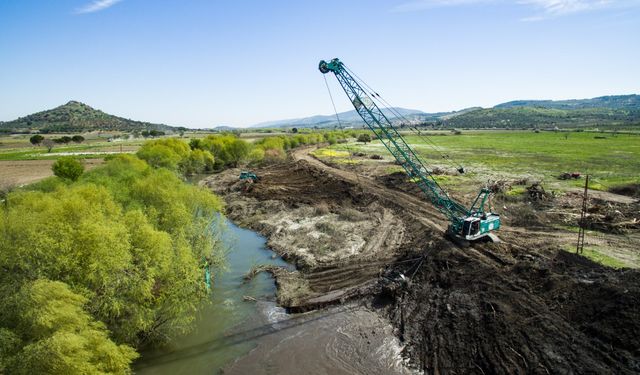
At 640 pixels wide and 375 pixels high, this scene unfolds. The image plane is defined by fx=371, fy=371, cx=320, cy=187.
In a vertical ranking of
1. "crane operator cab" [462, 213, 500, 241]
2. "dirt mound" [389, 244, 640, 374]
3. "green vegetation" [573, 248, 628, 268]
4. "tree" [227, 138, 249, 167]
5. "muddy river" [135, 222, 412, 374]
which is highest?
"tree" [227, 138, 249, 167]

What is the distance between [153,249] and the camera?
19938mm

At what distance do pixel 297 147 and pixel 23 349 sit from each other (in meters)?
117

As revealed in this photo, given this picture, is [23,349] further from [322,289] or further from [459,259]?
[459,259]

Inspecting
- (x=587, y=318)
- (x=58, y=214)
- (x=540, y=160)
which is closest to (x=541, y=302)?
(x=587, y=318)

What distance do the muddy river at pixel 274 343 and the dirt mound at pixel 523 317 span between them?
1.96 meters

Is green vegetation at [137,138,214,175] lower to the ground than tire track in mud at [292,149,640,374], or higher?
higher

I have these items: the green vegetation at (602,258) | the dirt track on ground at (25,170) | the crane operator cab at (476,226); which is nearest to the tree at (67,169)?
the dirt track on ground at (25,170)

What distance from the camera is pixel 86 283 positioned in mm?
17016

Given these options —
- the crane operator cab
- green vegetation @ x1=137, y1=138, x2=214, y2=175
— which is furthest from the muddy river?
green vegetation @ x1=137, y1=138, x2=214, y2=175

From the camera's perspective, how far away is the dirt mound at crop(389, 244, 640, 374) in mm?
17781

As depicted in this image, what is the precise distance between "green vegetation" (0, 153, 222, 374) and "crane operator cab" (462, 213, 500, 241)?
2103cm

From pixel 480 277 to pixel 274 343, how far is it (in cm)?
1467

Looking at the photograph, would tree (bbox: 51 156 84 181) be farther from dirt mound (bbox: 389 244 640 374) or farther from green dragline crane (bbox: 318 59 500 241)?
dirt mound (bbox: 389 244 640 374)

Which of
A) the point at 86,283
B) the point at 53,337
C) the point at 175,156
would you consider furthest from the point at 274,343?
the point at 175,156
